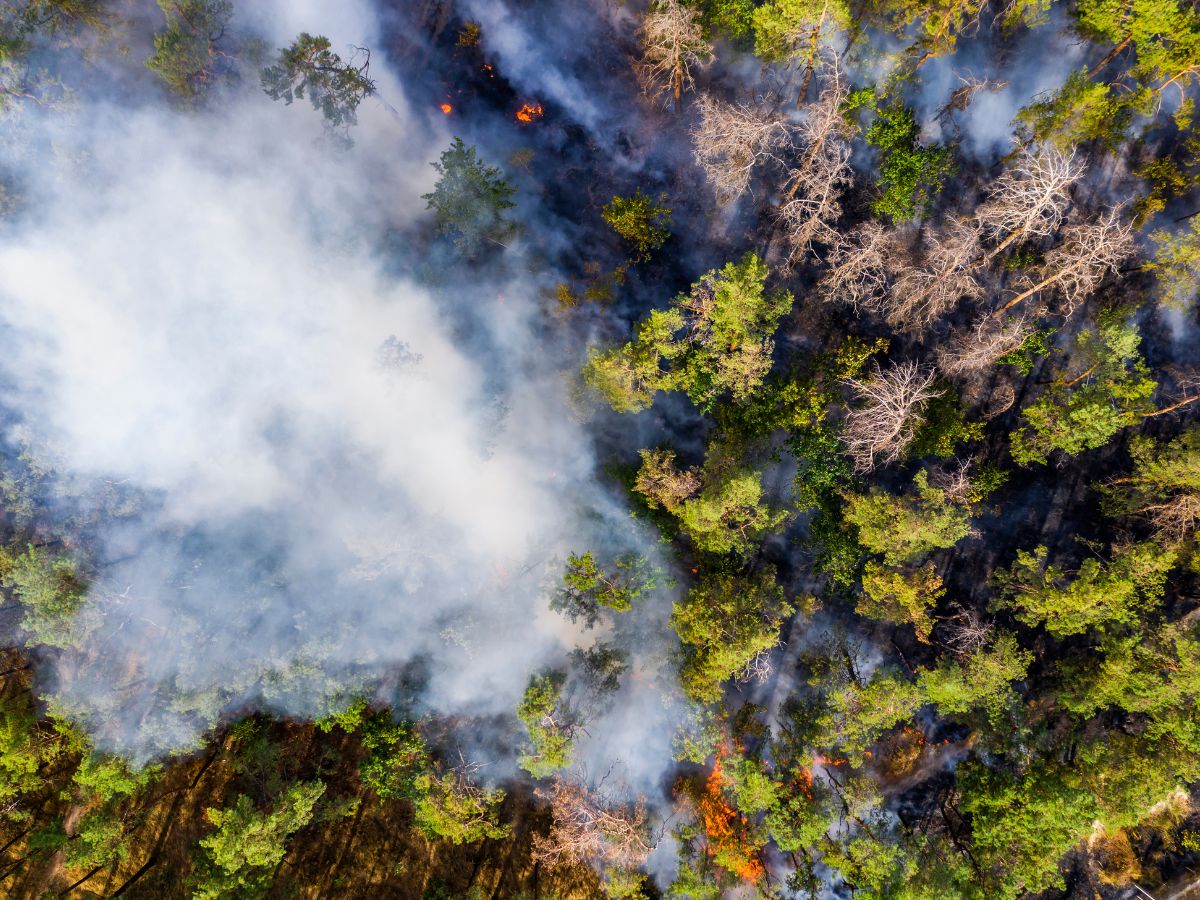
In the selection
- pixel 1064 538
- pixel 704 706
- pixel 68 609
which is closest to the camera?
pixel 68 609

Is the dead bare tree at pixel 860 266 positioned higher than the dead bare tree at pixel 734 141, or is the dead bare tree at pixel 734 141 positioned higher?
the dead bare tree at pixel 734 141

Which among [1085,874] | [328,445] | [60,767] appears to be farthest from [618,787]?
[60,767]

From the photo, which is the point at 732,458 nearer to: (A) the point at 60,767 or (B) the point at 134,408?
(B) the point at 134,408

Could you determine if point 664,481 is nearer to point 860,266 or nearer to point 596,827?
point 860,266

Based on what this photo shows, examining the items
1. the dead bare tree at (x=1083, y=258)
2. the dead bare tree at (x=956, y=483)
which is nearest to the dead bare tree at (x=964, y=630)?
the dead bare tree at (x=956, y=483)

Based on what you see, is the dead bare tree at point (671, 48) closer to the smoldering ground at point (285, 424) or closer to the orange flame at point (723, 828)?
the smoldering ground at point (285, 424)

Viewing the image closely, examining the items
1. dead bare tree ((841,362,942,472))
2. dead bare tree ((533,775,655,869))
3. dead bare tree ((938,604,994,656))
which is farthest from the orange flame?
dead bare tree ((841,362,942,472))

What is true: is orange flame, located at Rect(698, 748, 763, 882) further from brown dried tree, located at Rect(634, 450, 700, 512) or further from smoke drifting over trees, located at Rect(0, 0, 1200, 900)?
brown dried tree, located at Rect(634, 450, 700, 512)
